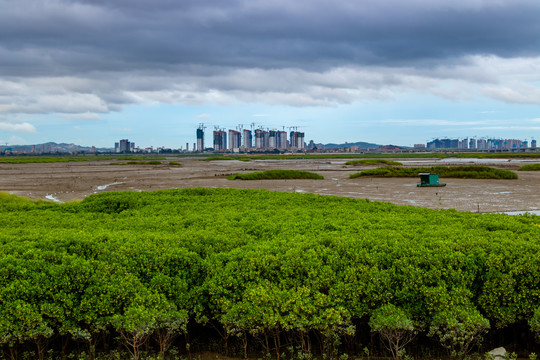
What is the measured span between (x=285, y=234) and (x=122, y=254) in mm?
3991

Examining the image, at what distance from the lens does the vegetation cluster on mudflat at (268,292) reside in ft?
26.6

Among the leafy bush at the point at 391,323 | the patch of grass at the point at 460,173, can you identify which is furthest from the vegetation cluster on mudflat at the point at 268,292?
the patch of grass at the point at 460,173

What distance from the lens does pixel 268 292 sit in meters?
8.34

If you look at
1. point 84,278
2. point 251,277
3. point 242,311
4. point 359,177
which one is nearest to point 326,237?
point 251,277

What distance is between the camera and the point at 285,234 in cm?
1116

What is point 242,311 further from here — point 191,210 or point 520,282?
point 191,210

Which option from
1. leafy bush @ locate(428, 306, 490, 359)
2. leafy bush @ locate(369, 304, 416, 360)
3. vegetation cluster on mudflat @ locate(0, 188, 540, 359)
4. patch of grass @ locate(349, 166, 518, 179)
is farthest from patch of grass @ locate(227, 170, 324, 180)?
leafy bush @ locate(428, 306, 490, 359)

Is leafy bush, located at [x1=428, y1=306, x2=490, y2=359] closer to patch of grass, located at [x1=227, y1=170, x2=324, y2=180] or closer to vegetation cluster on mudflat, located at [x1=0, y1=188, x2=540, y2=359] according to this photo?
vegetation cluster on mudflat, located at [x1=0, y1=188, x2=540, y2=359]

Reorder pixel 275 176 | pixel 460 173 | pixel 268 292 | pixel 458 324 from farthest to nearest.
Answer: pixel 275 176, pixel 460 173, pixel 268 292, pixel 458 324

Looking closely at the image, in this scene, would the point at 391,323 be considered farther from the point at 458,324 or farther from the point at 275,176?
the point at 275,176

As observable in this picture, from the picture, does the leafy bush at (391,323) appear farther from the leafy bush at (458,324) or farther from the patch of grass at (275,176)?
the patch of grass at (275,176)

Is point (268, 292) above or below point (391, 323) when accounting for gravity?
above

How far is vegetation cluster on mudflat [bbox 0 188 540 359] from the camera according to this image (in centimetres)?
812

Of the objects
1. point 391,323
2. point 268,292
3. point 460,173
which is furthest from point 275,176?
point 391,323
